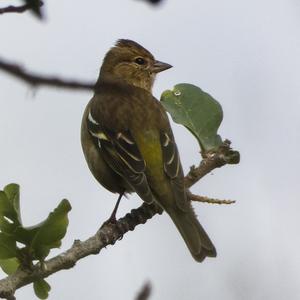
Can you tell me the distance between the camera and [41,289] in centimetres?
318

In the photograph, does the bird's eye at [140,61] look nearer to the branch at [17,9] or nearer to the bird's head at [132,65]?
the bird's head at [132,65]

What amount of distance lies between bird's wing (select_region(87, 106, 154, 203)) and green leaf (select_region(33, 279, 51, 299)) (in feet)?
5.47

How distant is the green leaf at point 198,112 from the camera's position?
13.6 ft

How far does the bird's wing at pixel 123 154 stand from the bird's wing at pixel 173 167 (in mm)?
176

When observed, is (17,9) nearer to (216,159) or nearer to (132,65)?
(216,159)

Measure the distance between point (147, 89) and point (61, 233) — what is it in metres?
4.44

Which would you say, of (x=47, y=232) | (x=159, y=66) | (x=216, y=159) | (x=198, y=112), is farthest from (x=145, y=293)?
(x=159, y=66)

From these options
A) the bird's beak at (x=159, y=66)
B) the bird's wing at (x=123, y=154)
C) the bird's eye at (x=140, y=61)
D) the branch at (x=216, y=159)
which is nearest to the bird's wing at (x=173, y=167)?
the bird's wing at (x=123, y=154)

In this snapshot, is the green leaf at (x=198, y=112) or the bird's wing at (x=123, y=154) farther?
the bird's wing at (x=123, y=154)

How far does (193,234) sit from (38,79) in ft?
13.2

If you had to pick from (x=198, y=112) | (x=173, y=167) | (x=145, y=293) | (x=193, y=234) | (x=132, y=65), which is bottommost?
(x=193, y=234)

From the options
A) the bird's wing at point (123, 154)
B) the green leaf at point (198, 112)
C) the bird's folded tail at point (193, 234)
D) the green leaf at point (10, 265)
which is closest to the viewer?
the green leaf at point (10, 265)

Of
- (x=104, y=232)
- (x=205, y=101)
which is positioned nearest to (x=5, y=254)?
(x=104, y=232)

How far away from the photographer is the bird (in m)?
4.92
